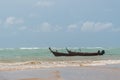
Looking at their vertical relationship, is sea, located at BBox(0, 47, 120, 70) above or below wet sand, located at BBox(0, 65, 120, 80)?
above

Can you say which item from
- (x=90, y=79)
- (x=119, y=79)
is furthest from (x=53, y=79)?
(x=119, y=79)

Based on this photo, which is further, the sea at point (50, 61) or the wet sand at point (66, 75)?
the sea at point (50, 61)

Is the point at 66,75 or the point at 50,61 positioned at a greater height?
the point at 50,61

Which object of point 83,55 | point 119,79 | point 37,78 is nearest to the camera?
A: point 119,79

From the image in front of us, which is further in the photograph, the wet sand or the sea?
the sea

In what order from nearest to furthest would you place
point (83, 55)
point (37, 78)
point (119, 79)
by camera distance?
point (119, 79) → point (37, 78) → point (83, 55)

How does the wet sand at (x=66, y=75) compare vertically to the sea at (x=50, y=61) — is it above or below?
below

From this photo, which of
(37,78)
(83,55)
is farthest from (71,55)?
(37,78)

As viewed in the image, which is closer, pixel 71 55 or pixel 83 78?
pixel 83 78

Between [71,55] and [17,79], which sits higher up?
[71,55]

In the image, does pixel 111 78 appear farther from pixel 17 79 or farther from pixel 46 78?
pixel 17 79

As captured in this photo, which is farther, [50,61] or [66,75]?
[50,61]

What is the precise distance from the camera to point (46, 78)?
15734 mm

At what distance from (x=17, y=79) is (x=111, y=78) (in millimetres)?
4033
